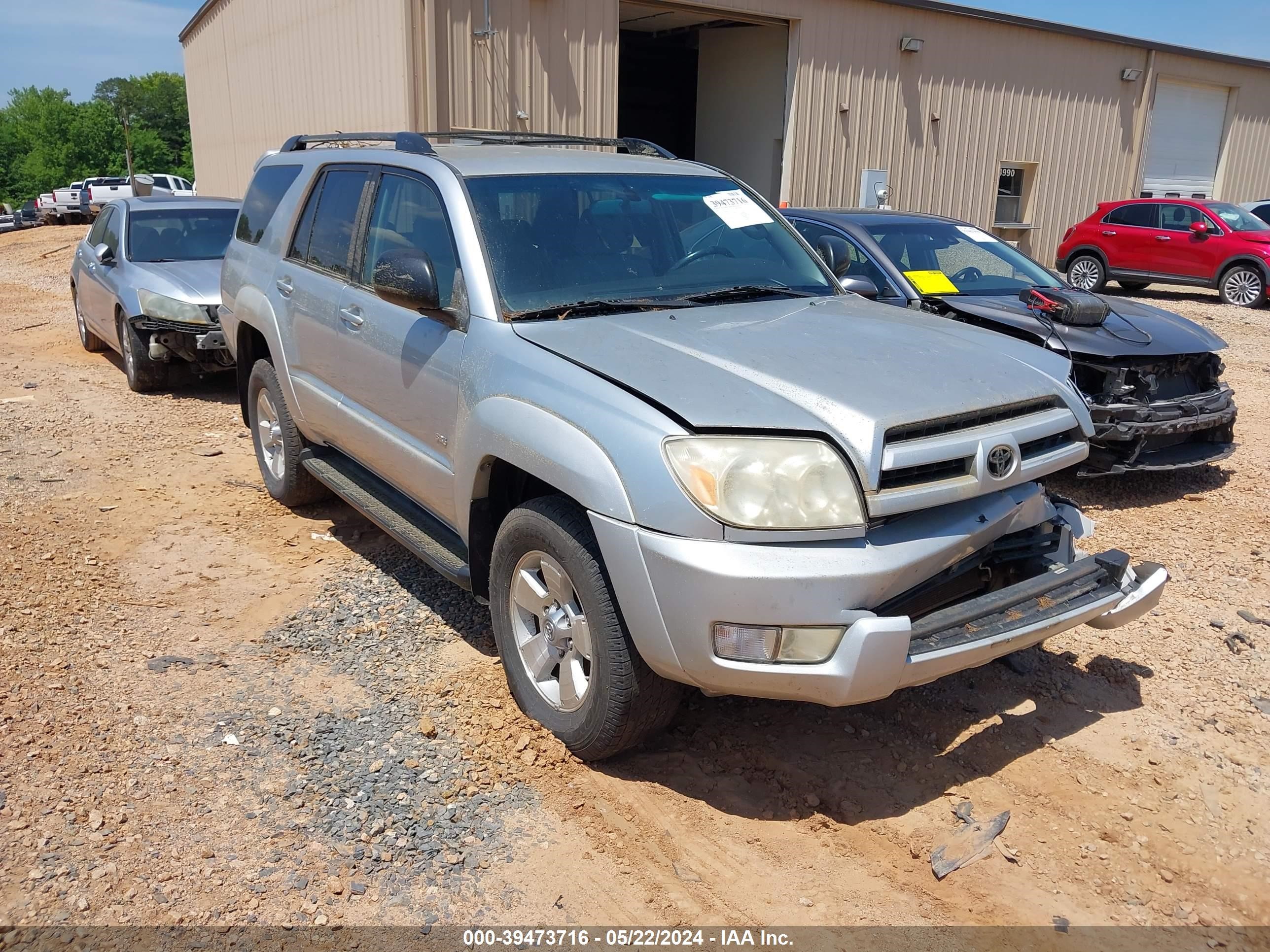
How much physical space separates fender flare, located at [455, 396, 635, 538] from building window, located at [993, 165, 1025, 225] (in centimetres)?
1841

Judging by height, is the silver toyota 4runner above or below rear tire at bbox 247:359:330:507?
above

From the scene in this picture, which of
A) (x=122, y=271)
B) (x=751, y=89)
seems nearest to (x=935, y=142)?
(x=751, y=89)

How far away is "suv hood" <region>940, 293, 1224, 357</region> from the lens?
19.7ft

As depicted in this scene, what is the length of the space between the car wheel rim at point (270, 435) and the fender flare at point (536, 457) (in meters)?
2.44

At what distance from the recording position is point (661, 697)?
321 cm

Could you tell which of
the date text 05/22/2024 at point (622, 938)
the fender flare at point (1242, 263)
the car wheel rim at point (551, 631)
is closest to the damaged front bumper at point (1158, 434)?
the car wheel rim at point (551, 631)

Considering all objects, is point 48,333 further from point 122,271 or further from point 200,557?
point 200,557

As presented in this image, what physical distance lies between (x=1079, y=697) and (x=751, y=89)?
1566cm

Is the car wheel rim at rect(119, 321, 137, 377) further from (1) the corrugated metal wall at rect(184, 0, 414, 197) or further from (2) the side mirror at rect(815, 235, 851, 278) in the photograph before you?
(2) the side mirror at rect(815, 235, 851, 278)

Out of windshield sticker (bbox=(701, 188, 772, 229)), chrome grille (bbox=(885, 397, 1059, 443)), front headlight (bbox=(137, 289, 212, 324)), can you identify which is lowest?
front headlight (bbox=(137, 289, 212, 324))

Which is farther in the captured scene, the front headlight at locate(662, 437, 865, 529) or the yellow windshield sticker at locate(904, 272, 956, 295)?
the yellow windshield sticker at locate(904, 272, 956, 295)

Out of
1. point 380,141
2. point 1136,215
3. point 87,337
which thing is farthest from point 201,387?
point 1136,215

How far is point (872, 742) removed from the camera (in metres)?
3.66

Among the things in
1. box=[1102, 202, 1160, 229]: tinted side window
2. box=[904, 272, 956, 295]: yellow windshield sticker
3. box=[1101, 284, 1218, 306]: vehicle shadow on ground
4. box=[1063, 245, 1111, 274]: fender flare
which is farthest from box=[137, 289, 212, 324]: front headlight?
box=[1102, 202, 1160, 229]: tinted side window
